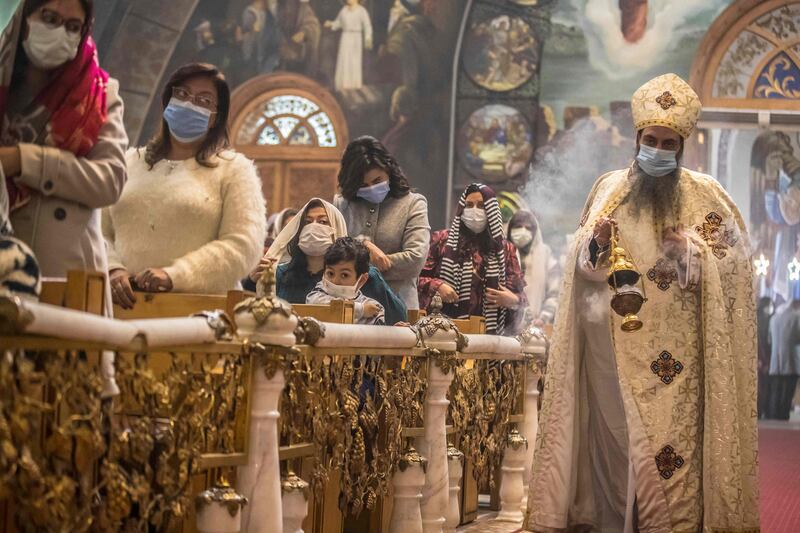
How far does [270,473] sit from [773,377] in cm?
1595

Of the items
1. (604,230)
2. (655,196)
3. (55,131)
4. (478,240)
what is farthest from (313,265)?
(55,131)

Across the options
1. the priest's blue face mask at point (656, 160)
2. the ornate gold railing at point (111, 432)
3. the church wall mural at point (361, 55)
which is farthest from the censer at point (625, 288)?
the church wall mural at point (361, 55)

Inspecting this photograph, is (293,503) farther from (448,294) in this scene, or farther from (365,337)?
(448,294)

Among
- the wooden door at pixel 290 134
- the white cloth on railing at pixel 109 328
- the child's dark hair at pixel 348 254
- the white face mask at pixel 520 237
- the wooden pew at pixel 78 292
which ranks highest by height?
the wooden door at pixel 290 134

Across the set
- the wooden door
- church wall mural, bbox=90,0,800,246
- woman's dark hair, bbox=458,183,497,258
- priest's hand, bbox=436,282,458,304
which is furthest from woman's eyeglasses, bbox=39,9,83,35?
the wooden door

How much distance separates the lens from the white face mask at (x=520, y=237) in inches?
620

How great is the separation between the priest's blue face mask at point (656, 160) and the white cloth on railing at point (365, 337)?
147cm

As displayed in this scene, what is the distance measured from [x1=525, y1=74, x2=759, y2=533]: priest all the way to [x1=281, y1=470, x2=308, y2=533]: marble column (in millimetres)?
1979

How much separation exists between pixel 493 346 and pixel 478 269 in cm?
180

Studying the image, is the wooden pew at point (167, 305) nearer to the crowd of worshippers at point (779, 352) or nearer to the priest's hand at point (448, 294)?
the priest's hand at point (448, 294)

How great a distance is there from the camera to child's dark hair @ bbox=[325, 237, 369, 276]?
6617mm

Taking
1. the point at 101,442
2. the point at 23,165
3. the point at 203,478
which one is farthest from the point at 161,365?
the point at 101,442

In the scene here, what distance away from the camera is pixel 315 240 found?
275 inches

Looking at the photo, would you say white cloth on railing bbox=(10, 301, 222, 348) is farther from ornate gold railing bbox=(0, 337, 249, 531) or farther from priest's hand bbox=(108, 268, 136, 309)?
priest's hand bbox=(108, 268, 136, 309)
